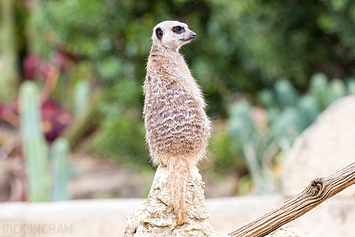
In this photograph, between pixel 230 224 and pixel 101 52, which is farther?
pixel 101 52

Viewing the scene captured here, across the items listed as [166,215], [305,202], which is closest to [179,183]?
[166,215]

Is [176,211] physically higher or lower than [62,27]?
lower

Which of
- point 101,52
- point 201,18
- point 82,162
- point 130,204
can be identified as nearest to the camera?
point 130,204

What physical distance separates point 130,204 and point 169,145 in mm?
1964

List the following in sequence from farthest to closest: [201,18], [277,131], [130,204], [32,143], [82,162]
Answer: [82,162] < [201,18] < [32,143] < [277,131] < [130,204]

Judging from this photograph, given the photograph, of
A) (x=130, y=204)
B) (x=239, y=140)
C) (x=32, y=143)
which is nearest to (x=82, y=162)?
(x=32, y=143)

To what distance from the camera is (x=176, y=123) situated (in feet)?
5.13

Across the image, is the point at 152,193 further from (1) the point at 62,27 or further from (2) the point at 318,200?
(1) the point at 62,27

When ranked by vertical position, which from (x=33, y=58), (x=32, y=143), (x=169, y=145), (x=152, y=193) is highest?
(x=33, y=58)

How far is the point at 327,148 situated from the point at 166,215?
1835 mm

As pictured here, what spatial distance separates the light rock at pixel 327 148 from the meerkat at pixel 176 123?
5.42 feet

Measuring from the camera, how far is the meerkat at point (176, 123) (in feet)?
5.10

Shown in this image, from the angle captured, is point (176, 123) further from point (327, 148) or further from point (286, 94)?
point (286, 94)

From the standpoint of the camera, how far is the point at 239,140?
438 centimetres
